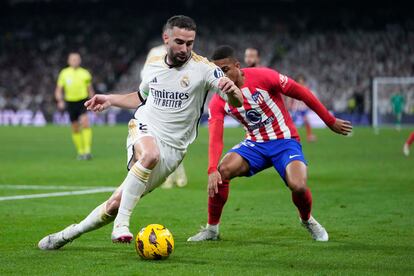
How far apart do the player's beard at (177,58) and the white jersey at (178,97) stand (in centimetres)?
5

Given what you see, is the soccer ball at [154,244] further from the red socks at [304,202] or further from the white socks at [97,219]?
the red socks at [304,202]

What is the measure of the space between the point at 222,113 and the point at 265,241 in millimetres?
1410

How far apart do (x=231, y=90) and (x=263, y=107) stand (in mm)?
1830

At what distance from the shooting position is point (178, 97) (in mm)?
7824

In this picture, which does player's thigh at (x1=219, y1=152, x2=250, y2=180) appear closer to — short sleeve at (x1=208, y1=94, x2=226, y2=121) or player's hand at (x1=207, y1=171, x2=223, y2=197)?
short sleeve at (x1=208, y1=94, x2=226, y2=121)

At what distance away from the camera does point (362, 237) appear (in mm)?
8938

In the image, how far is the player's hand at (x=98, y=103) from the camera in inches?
319

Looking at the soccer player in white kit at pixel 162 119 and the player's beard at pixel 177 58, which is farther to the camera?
the player's beard at pixel 177 58

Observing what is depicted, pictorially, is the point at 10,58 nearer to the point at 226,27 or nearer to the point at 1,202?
the point at 226,27

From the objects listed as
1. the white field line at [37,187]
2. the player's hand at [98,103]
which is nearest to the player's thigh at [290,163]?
the player's hand at [98,103]

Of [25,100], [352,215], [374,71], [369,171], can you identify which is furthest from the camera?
[25,100]

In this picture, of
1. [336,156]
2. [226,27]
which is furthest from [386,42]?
[336,156]

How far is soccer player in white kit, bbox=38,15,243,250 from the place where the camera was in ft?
24.8

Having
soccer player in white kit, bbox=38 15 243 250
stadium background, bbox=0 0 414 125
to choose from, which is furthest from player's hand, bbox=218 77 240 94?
stadium background, bbox=0 0 414 125
